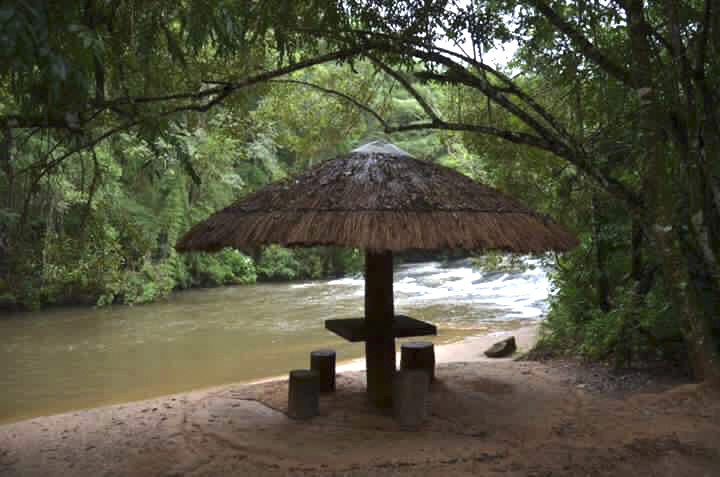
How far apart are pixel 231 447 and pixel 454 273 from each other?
1876 centimetres

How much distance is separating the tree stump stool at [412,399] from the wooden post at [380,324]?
1.25 ft

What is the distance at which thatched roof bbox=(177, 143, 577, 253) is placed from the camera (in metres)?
4.23

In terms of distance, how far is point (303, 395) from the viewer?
15.7 ft

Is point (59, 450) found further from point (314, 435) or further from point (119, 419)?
point (314, 435)

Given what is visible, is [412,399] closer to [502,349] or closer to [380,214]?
[380,214]

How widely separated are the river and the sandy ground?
333 centimetres

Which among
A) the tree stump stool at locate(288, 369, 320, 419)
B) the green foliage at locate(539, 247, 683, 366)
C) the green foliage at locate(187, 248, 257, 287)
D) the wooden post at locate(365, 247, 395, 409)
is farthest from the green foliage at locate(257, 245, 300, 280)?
the tree stump stool at locate(288, 369, 320, 419)

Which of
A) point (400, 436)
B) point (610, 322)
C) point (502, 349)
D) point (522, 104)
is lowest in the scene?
point (502, 349)

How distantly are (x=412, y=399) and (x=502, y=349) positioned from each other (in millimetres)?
4578

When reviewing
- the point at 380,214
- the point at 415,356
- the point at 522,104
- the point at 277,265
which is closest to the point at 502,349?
the point at 522,104

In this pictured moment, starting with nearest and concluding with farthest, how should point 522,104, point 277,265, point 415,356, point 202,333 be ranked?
1. point 415,356
2. point 522,104
3. point 202,333
4. point 277,265

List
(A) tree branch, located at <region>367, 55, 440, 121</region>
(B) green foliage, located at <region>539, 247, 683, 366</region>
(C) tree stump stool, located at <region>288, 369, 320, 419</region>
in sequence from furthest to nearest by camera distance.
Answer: (B) green foliage, located at <region>539, 247, 683, 366</region> < (A) tree branch, located at <region>367, 55, 440, 121</region> < (C) tree stump stool, located at <region>288, 369, 320, 419</region>

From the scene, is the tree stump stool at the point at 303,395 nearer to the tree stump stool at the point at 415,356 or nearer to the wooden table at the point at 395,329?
the wooden table at the point at 395,329

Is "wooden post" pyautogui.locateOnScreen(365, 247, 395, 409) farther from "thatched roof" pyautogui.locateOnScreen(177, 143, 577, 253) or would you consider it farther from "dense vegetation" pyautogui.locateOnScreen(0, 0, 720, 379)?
"dense vegetation" pyautogui.locateOnScreen(0, 0, 720, 379)
